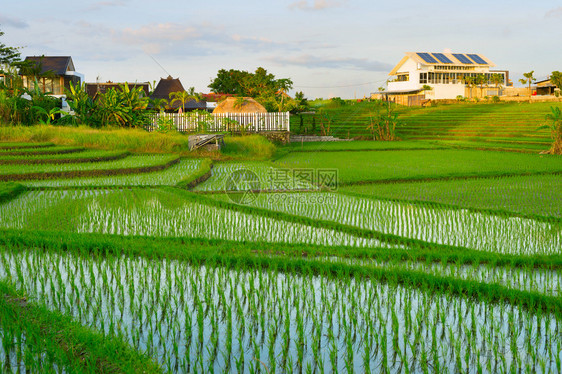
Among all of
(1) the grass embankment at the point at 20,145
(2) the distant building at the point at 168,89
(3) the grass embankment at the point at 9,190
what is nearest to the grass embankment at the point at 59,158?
(1) the grass embankment at the point at 20,145

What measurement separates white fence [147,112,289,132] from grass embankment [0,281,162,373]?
15.2 meters

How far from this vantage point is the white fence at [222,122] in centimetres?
1847

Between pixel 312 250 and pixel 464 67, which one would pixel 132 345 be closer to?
pixel 312 250

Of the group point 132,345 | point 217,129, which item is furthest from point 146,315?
point 217,129

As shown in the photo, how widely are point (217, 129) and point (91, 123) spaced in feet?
13.2

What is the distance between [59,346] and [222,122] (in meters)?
16.1

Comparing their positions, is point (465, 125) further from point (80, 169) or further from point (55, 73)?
point (55, 73)

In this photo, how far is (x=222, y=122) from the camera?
1853cm

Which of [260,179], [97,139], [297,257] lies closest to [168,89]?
[97,139]

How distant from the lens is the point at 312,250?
15.0 ft

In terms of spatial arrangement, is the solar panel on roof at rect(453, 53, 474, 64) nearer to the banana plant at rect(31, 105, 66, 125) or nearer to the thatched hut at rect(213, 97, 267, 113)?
the thatched hut at rect(213, 97, 267, 113)

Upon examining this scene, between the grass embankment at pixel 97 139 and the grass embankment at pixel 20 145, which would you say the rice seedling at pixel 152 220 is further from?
the grass embankment at pixel 97 139

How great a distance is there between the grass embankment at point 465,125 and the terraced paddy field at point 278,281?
→ 11.9 m

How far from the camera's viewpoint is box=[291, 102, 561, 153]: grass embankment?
19.9 meters
